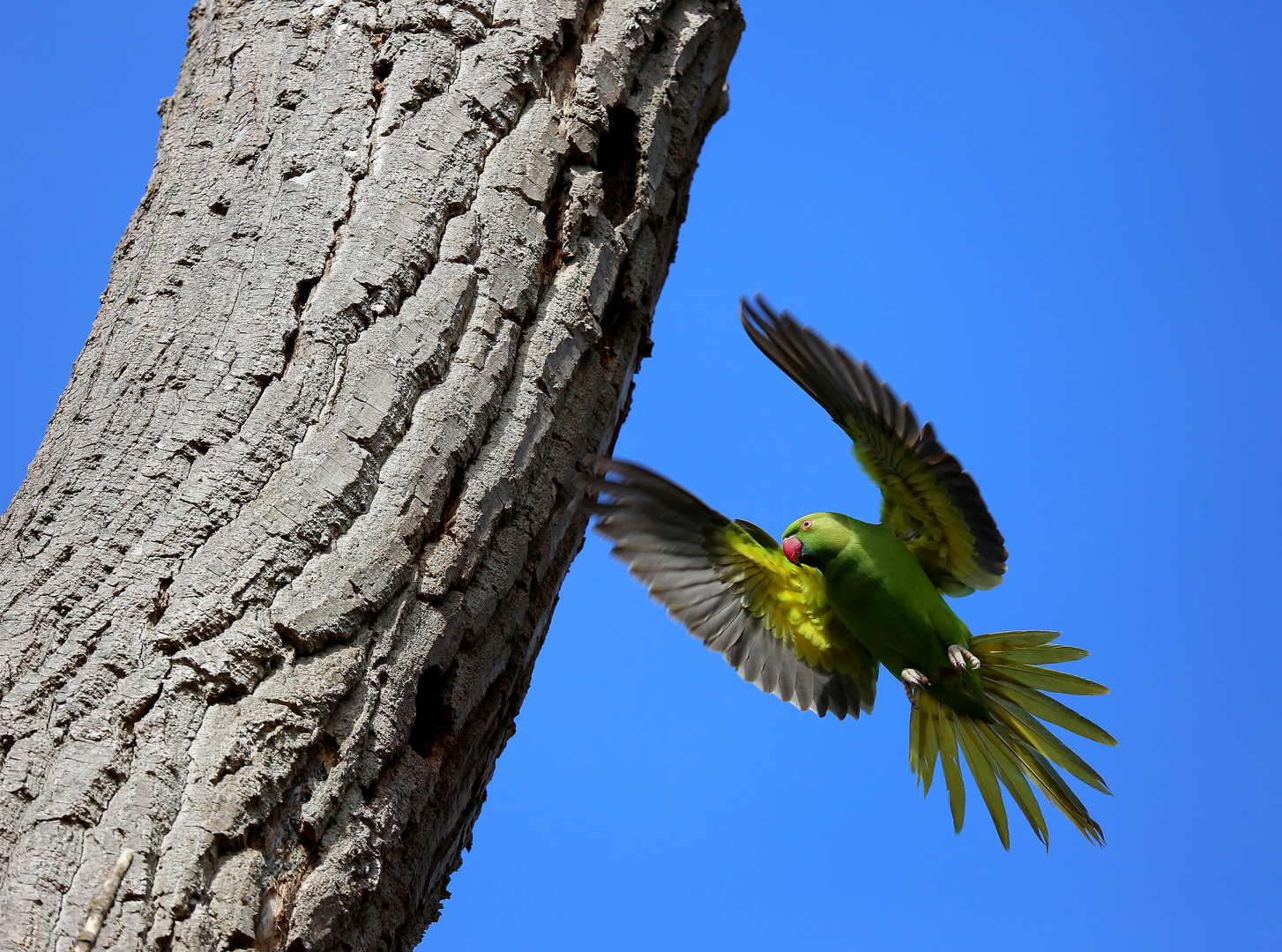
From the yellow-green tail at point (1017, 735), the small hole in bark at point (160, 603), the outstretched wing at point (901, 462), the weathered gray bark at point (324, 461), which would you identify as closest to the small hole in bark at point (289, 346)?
the weathered gray bark at point (324, 461)

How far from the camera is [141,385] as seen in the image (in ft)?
7.50

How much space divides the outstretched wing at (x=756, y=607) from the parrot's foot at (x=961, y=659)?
1.26 feet

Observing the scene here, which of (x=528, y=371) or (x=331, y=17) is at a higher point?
(x=331, y=17)

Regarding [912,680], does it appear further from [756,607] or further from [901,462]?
[901,462]

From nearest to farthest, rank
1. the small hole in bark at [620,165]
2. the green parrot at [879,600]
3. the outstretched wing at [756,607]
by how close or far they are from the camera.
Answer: the small hole in bark at [620,165]
the green parrot at [879,600]
the outstretched wing at [756,607]

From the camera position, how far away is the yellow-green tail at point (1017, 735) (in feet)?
12.0

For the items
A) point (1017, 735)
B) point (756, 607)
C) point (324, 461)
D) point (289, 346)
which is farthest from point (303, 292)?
point (1017, 735)

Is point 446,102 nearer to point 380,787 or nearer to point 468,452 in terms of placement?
point 468,452

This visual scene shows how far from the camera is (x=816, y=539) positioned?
3645mm

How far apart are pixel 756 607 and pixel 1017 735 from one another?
1.15 metres

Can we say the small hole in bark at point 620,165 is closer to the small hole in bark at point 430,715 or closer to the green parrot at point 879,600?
the green parrot at point 879,600

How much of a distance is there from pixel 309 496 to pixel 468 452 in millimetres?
388

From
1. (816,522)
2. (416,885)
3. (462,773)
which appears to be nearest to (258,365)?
(462,773)

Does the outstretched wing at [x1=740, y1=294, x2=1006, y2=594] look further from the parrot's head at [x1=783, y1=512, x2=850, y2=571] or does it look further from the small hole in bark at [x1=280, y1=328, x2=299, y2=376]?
the small hole in bark at [x1=280, y1=328, x2=299, y2=376]
